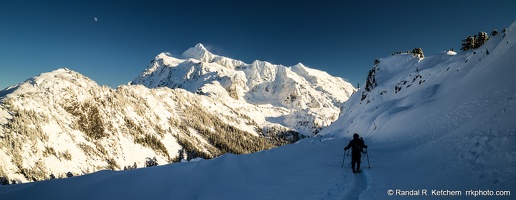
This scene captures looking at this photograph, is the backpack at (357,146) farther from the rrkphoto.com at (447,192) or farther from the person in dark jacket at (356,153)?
the rrkphoto.com at (447,192)

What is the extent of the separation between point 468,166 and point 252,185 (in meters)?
8.02

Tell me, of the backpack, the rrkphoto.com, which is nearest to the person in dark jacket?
the backpack

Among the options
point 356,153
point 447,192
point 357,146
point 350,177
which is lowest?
point 447,192

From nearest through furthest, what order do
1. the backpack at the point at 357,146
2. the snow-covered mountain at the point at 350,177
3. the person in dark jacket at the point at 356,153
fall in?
the snow-covered mountain at the point at 350,177 < the person in dark jacket at the point at 356,153 < the backpack at the point at 357,146

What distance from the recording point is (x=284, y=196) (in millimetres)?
9102

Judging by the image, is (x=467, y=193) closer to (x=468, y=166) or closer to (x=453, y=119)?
(x=468, y=166)

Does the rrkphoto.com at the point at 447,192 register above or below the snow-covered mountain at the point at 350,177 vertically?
below

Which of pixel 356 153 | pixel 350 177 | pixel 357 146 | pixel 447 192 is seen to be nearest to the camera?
pixel 447 192

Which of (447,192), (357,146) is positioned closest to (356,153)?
(357,146)

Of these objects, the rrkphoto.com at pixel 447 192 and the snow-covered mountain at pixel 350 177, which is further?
the snow-covered mountain at pixel 350 177

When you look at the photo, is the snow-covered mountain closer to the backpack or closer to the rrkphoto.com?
the rrkphoto.com

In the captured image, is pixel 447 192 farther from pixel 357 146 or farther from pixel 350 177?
pixel 357 146

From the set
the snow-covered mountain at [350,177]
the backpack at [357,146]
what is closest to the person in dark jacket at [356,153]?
the backpack at [357,146]

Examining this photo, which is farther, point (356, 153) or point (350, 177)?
point (356, 153)
